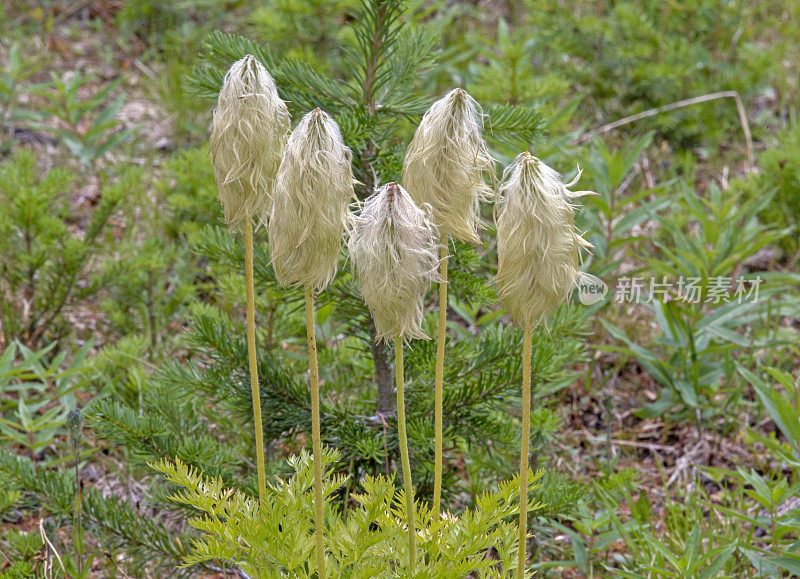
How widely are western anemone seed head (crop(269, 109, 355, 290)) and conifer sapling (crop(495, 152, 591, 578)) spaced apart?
256mm

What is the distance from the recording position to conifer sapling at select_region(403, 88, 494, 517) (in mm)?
1329

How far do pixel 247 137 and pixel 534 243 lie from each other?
49 cm

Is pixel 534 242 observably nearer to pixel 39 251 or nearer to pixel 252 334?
pixel 252 334

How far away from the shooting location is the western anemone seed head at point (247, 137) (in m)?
1.31

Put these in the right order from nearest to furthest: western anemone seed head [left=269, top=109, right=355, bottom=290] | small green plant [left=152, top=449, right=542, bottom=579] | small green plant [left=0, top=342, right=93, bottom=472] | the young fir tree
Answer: western anemone seed head [left=269, top=109, right=355, bottom=290]
small green plant [left=152, top=449, right=542, bottom=579]
the young fir tree
small green plant [left=0, top=342, right=93, bottom=472]

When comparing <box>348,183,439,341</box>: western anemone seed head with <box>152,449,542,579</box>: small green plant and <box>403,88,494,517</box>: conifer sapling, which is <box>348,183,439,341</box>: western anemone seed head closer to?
<box>403,88,494,517</box>: conifer sapling

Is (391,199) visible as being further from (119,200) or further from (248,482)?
(119,200)

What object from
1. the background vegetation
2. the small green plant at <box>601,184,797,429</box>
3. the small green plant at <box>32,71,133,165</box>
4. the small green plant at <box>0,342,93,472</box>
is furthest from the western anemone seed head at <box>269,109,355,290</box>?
the small green plant at <box>32,71,133,165</box>

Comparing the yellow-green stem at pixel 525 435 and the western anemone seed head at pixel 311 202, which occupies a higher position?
the western anemone seed head at pixel 311 202

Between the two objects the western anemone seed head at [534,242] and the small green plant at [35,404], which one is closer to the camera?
the western anemone seed head at [534,242]

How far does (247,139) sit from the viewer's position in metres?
1.33

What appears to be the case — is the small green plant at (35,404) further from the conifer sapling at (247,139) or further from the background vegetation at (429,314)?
the conifer sapling at (247,139)

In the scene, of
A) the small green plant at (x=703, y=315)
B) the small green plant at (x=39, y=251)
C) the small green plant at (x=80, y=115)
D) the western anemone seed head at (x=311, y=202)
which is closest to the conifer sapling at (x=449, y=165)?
the western anemone seed head at (x=311, y=202)

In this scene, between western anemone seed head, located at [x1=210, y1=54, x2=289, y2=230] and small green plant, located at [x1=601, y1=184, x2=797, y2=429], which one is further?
small green plant, located at [x1=601, y1=184, x2=797, y2=429]
